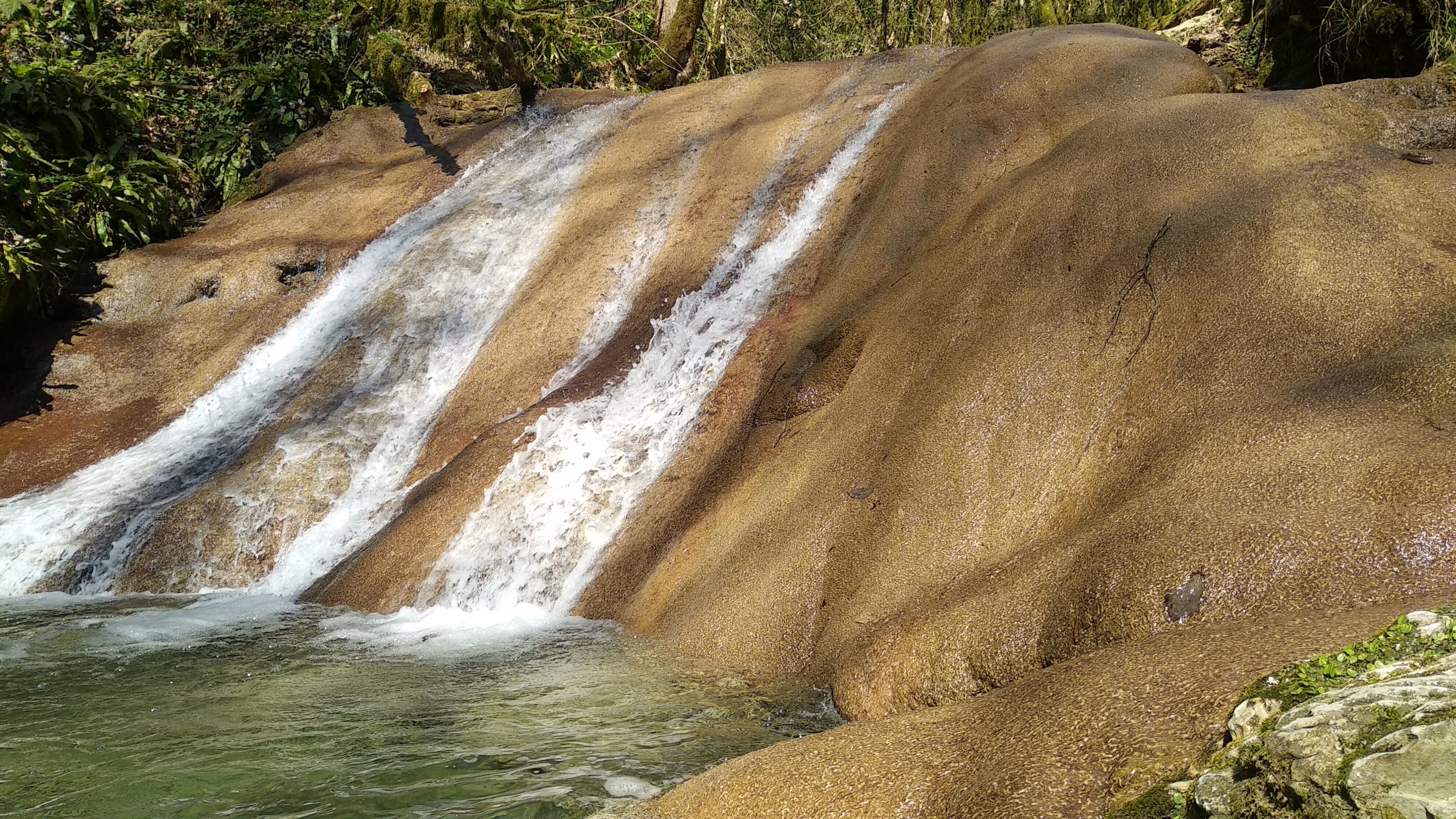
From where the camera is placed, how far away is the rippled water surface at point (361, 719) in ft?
13.4

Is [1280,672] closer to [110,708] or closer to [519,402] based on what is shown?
[110,708]

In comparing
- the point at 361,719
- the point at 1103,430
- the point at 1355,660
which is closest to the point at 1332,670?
A: the point at 1355,660

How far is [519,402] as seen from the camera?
9.91m

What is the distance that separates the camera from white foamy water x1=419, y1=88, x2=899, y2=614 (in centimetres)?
768

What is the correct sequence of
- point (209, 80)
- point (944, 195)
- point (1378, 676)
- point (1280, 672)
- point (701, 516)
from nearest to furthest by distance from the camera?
point (1378, 676), point (1280, 672), point (701, 516), point (944, 195), point (209, 80)

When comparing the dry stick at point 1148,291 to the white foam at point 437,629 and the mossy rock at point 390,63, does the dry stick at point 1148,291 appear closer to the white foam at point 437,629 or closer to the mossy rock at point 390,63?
the white foam at point 437,629

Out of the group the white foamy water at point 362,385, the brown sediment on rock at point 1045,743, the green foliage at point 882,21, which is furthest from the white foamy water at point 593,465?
the green foliage at point 882,21

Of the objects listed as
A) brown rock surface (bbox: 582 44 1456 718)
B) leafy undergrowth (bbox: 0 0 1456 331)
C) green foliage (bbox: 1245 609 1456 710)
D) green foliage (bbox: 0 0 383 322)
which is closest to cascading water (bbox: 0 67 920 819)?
brown rock surface (bbox: 582 44 1456 718)

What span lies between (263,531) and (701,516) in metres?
4.61

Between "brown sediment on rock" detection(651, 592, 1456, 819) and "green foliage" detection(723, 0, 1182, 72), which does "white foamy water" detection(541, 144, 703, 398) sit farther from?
"green foliage" detection(723, 0, 1182, 72)

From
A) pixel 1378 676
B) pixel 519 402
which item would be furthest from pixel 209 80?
pixel 1378 676

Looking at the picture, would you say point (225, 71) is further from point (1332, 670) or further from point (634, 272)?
point (1332, 670)

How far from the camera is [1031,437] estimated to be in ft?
17.4

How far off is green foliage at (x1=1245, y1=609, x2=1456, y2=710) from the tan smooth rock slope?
230 millimetres
